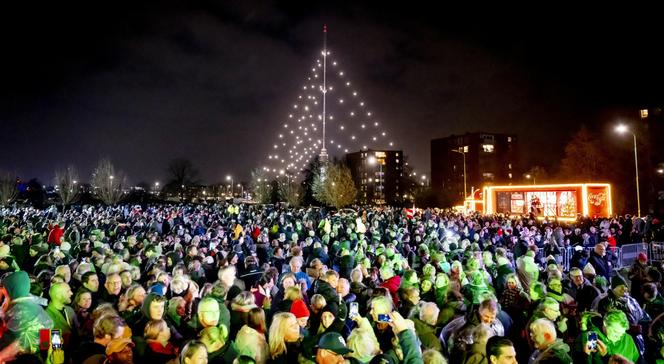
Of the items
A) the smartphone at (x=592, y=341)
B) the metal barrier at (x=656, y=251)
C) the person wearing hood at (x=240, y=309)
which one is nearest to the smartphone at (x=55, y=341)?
the person wearing hood at (x=240, y=309)

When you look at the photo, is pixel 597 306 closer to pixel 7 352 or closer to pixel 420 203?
pixel 7 352

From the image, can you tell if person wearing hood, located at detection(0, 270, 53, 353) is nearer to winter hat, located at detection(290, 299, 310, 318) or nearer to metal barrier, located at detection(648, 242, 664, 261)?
winter hat, located at detection(290, 299, 310, 318)

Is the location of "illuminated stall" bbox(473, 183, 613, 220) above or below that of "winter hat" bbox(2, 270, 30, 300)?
above

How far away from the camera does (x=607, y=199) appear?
27.7 metres

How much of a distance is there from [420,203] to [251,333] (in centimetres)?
5080

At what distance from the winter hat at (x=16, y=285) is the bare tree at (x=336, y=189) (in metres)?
43.3

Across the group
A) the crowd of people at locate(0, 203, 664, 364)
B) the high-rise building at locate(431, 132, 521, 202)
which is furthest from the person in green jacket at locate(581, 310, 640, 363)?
the high-rise building at locate(431, 132, 521, 202)

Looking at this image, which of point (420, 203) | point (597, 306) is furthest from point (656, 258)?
point (420, 203)

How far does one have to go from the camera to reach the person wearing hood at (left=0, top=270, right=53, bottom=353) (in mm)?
3863

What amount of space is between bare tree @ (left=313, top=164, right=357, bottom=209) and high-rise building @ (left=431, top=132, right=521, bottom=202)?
43008mm

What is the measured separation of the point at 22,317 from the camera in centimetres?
402

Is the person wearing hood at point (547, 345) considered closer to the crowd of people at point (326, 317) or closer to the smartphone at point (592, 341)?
the crowd of people at point (326, 317)

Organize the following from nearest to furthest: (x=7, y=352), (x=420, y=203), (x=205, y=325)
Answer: (x=7, y=352)
(x=205, y=325)
(x=420, y=203)

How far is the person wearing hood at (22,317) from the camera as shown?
3863 millimetres
